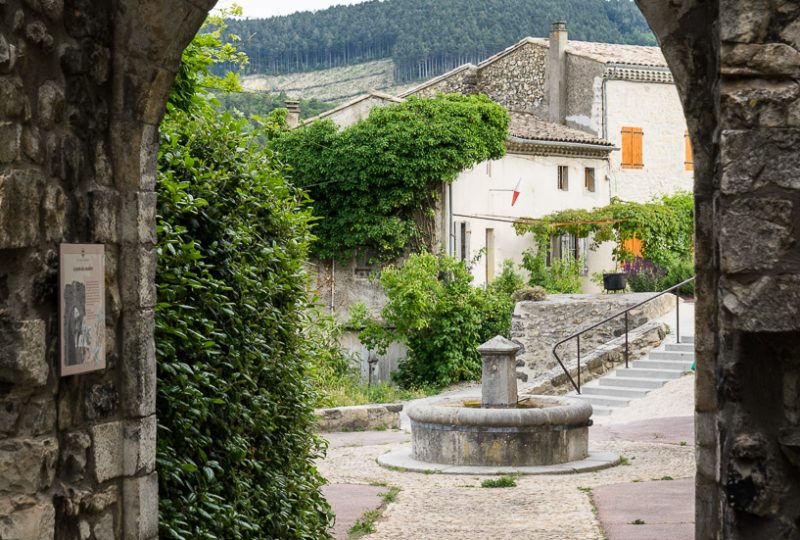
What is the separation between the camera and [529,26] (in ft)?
188

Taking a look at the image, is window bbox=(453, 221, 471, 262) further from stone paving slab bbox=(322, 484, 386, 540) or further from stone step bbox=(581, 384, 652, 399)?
stone paving slab bbox=(322, 484, 386, 540)

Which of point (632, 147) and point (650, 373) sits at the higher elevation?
point (632, 147)

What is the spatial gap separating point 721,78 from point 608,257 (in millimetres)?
26979

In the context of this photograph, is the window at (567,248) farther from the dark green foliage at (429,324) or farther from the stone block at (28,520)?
the stone block at (28,520)

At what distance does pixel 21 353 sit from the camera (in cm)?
398

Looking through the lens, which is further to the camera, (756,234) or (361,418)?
(361,418)

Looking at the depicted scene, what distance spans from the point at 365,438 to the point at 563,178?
1700 cm

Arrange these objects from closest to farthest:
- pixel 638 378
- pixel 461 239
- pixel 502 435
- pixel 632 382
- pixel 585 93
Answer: pixel 502 435, pixel 632 382, pixel 638 378, pixel 461 239, pixel 585 93

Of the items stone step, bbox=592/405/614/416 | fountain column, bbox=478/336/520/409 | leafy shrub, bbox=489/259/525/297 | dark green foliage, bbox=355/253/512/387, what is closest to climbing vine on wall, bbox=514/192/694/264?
leafy shrub, bbox=489/259/525/297

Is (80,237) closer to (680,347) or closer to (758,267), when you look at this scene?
(758,267)

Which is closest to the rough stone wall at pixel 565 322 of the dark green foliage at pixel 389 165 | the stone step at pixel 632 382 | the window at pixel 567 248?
the stone step at pixel 632 382

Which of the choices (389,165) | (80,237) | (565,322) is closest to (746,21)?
(80,237)

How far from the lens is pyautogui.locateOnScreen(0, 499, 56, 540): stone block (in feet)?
13.0

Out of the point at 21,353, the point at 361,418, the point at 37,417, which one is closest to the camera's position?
the point at 21,353
